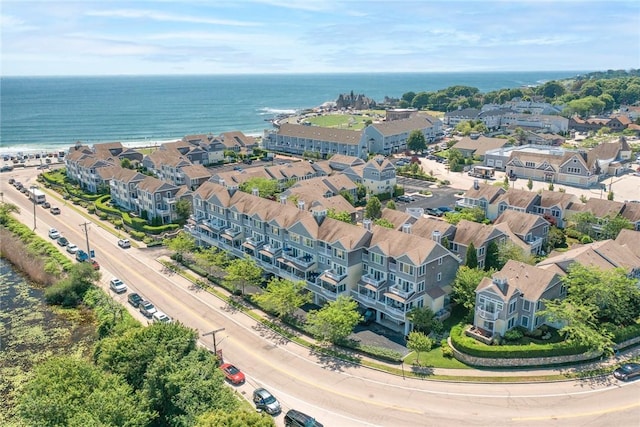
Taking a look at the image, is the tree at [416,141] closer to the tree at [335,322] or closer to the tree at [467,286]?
the tree at [467,286]

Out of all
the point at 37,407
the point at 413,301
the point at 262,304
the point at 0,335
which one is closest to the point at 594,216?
the point at 413,301

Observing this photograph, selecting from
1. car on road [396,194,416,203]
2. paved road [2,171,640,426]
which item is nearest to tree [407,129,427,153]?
car on road [396,194,416,203]

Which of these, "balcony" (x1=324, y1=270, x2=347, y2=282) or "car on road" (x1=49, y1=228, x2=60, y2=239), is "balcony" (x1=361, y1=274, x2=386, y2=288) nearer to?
"balcony" (x1=324, y1=270, x2=347, y2=282)

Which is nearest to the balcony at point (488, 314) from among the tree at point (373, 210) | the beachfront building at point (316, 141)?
the tree at point (373, 210)

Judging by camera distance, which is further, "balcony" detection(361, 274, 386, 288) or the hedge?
"balcony" detection(361, 274, 386, 288)

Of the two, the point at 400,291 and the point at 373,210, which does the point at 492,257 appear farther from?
the point at 373,210
